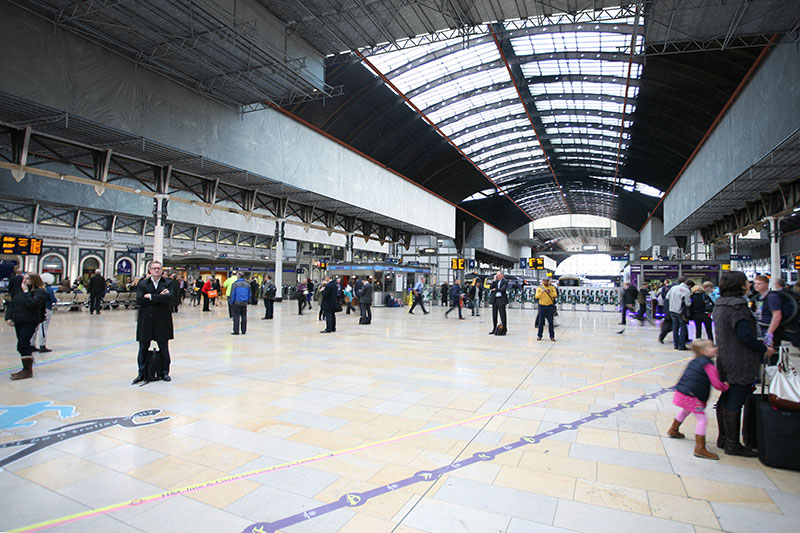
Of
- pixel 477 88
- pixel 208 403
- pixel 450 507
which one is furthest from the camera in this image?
pixel 477 88

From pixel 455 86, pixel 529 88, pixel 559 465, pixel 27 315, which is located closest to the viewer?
pixel 559 465

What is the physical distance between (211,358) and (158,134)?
10.8 meters

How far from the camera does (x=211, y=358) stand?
8203 millimetres

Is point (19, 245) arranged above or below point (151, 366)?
above

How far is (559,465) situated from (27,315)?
771 centimetres

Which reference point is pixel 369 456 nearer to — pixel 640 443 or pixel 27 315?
pixel 640 443

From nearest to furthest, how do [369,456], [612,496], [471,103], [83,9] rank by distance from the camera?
[612,496], [369,456], [83,9], [471,103]

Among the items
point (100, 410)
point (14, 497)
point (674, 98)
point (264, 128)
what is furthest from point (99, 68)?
point (674, 98)

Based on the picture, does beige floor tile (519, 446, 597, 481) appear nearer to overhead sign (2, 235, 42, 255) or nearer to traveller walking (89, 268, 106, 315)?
traveller walking (89, 268, 106, 315)

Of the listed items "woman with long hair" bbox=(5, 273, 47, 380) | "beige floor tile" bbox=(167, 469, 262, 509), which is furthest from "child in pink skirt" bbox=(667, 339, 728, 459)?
"woman with long hair" bbox=(5, 273, 47, 380)

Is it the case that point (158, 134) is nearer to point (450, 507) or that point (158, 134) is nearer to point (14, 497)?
point (14, 497)

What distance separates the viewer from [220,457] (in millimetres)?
3627

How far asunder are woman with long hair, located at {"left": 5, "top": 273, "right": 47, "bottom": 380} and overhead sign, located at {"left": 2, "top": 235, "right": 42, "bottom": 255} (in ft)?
58.5

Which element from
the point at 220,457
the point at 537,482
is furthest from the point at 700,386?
the point at 220,457
